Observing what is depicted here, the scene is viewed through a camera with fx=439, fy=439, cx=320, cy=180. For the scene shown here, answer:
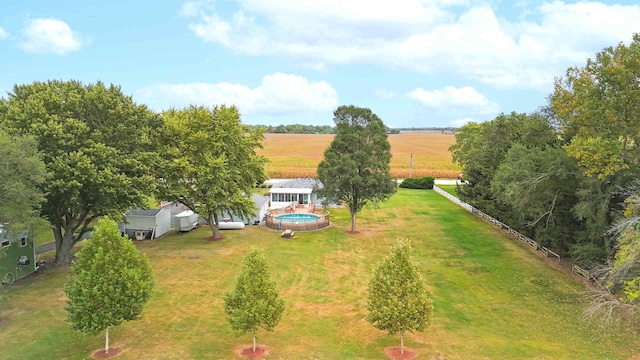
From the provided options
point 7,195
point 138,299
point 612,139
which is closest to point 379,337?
point 138,299

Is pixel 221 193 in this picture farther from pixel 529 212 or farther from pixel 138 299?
pixel 529 212

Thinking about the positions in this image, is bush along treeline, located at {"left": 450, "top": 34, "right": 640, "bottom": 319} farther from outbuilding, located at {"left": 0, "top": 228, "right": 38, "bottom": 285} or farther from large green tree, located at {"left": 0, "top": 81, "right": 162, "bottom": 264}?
outbuilding, located at {"left": 0, "top": 228, "right": 38, "bottom": 285}

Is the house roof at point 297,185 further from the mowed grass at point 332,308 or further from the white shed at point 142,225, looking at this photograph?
the white shed at point 142,225

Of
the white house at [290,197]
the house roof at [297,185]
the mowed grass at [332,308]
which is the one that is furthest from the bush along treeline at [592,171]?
the house roof at [297,185]

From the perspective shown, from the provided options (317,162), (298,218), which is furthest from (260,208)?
(317,162)

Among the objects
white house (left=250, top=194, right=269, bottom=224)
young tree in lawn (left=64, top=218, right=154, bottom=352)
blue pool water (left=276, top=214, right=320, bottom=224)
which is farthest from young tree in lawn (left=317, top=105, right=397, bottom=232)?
young tree in lawn (left=64, top=218, right=154, bottom=352)

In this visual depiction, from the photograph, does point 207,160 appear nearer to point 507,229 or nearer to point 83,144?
point 83,144

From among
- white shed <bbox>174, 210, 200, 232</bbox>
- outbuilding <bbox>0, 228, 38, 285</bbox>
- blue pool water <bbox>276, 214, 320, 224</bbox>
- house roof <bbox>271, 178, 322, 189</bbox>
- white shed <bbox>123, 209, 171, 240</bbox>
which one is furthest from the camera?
house roof <bbox>271, 178, 322, 189</bbox>

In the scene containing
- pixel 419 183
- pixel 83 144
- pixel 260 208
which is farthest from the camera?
pixel 419 183
